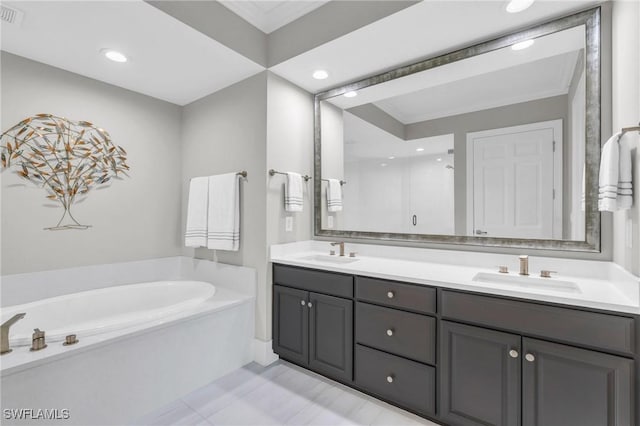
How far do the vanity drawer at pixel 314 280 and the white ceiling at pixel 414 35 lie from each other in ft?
5.19

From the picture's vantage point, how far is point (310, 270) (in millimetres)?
2164

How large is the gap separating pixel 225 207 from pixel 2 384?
63.3 inches

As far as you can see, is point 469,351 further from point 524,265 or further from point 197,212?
point 197,212

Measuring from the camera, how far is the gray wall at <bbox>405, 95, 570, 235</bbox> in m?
1.77

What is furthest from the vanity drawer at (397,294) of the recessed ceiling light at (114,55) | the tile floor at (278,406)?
the recessed ceiling light at (114,55)

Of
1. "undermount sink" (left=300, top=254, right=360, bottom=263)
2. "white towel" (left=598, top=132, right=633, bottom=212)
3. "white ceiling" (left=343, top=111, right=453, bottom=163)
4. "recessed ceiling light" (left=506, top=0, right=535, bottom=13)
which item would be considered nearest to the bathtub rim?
"undermount sink" (left=300, top=254, right=360, bottom=263)

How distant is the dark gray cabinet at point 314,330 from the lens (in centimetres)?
198

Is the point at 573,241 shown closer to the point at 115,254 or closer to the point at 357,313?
the point at 357,313

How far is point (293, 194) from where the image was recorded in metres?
2.51

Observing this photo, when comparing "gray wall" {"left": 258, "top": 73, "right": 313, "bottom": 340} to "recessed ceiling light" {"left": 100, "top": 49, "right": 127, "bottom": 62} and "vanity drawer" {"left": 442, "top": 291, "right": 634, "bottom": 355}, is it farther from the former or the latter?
"vanity drawer" {"left": 442, "top": 291, "right": 634, "bottom": 355}

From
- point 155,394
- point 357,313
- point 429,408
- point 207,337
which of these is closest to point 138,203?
point 207,337

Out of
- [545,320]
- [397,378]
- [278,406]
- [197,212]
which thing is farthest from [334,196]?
[545,320]

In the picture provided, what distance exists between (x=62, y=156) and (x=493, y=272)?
3.26 metres

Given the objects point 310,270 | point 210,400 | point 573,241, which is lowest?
point 210,400
